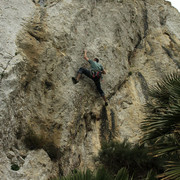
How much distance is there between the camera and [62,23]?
34.2 feet

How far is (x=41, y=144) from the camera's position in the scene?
711 centimetres

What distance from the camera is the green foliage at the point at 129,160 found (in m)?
7.81

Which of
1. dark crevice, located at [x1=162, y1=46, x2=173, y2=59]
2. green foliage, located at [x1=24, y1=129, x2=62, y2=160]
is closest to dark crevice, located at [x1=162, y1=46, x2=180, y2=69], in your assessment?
dark crevice, located at [x1=162, y1=46, x2=173, y2=59]

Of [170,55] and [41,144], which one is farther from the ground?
[170,55]

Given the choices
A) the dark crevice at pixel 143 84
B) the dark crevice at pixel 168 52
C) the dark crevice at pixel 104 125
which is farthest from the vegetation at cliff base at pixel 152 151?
the dark crevice at pixel 168 52

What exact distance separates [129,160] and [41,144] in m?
3.00

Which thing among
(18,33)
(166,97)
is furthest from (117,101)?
(18,33)

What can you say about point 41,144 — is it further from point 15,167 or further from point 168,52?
point 168,52

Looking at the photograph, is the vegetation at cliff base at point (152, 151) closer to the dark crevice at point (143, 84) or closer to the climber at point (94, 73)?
the climber at point (94, 73)

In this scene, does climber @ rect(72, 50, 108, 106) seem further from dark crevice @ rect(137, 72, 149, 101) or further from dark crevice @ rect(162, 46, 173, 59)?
dark crevice @ rect(162, 46, 173, 59)

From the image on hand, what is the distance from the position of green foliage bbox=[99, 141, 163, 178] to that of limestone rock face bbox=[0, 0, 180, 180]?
1.91 feet

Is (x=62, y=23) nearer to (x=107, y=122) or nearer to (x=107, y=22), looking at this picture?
(x=107, y=22)

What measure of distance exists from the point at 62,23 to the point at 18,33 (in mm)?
2370

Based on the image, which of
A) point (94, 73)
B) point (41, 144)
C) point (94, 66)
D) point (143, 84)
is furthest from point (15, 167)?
point (143, 84)
